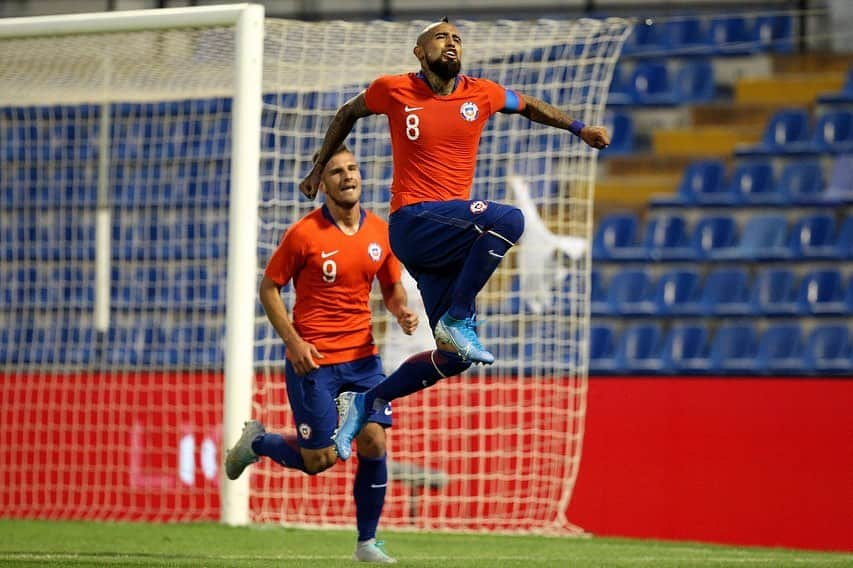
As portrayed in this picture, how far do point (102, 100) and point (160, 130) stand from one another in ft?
8.66

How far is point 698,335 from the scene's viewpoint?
40.7ft

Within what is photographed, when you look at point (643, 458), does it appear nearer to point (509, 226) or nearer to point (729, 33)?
point (509, 226)

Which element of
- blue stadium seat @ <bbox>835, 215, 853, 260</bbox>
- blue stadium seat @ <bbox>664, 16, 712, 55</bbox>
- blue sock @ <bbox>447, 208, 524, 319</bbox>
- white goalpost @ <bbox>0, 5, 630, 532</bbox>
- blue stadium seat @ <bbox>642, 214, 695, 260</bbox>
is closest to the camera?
blue sock @ <bbox>447, 208, 524, 319</bbox>

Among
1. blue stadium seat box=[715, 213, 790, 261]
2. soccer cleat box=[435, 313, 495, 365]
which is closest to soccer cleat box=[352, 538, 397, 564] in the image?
soccer cleat box=[435, 313, 495, 365]

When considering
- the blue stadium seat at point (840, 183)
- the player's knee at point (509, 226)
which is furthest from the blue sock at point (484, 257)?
the blue stadium seat at point (840, 183)

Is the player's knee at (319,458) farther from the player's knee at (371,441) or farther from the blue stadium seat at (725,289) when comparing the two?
the blue stadium seat at (725,289)

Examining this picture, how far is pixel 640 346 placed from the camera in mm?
12648

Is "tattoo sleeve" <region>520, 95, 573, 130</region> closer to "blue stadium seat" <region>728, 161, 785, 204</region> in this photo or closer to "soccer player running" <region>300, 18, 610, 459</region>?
"soccer player running" <region>300, 18, 610, 459</region>

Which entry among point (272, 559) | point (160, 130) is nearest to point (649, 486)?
point (272, 559)

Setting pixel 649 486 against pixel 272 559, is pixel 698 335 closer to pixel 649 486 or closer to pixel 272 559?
pixel 649 486

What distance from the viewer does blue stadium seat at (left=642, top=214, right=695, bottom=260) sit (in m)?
13.1

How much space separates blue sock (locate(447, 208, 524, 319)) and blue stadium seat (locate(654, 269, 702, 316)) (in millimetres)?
6356

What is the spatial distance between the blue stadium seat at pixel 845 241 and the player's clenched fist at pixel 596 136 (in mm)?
6257

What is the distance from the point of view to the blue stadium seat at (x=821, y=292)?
12.2m
